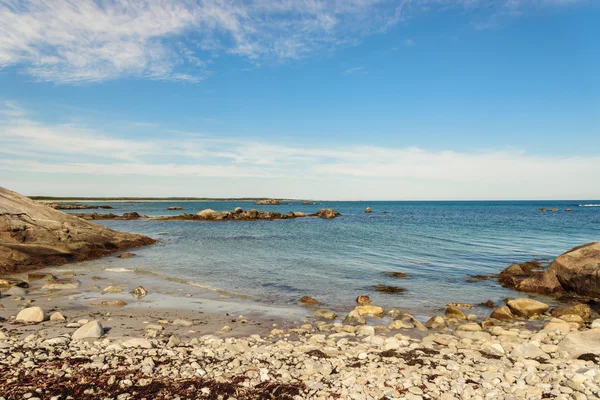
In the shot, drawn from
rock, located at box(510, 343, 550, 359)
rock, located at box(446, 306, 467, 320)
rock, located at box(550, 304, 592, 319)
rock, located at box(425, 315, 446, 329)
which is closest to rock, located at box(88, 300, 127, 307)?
rock, located at box(425, 315, 446, 329)

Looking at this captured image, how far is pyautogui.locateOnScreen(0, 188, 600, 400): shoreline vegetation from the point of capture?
6.86 m

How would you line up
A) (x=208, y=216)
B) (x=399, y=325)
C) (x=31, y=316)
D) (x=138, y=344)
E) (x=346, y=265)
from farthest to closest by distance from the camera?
1. (x=208, y=216)
2. (x=346, y=265)
3. (x=399, y=325)
4. (x=31, y=316)
5. (x=138, y=344)

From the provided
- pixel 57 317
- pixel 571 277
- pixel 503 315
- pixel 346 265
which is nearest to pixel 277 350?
pixel 57 317

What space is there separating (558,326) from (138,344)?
40.7ft

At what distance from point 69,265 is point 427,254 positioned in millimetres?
24836

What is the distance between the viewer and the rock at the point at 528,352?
902cm

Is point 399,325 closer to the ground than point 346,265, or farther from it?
farther from it

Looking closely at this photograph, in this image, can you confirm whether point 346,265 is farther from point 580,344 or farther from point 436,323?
point 580,344

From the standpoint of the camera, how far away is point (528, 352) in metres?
9.17

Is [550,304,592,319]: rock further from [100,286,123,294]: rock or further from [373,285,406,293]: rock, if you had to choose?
[100,286,123,294]: rock

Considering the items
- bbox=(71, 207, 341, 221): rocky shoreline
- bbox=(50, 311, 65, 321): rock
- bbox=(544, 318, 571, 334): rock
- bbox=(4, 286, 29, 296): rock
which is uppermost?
bbox=(50, 311, 65, 321): rock

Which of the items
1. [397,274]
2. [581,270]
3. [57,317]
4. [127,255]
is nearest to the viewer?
[57,317]

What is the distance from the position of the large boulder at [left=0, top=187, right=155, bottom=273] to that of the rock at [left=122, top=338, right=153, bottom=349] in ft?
49.0

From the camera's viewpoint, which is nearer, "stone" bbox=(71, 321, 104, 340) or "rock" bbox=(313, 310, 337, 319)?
"stone" bbox=(71, 321, 104, 340)
